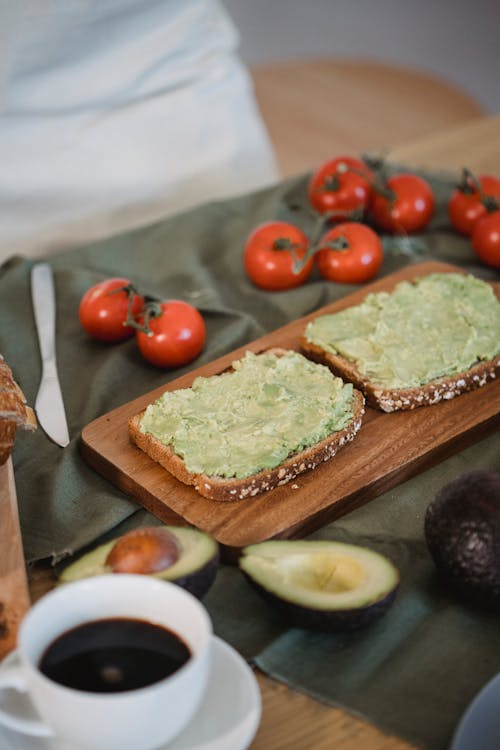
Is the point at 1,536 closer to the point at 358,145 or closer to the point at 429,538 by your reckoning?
the point at 429,538

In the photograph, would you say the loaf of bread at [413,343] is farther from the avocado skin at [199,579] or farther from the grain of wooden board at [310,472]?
the avocado skin at [199,579]

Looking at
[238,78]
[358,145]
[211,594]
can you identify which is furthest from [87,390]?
[358,145]

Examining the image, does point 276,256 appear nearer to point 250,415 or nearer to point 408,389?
point 408,389

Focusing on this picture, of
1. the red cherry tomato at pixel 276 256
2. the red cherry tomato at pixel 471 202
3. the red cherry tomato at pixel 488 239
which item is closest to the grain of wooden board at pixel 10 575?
the red cherry tomato at pixel 276 256

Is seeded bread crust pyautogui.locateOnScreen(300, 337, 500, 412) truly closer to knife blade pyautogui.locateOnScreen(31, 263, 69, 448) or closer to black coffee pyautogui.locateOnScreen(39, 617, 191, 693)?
knife blade pyautogui.locateOnScreen(31, 263, 69, 448)

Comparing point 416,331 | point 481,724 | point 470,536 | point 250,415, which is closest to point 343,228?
point 416,331
